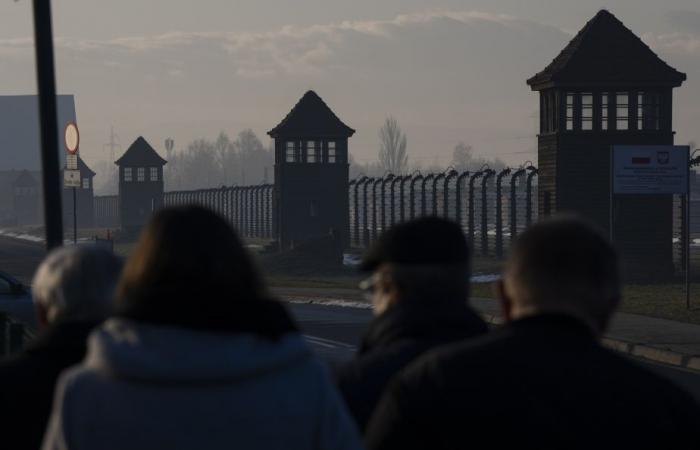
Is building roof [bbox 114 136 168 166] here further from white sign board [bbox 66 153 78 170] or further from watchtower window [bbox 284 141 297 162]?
white sign board [bbox 66 153 78 170]

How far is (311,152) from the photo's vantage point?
2441 inches

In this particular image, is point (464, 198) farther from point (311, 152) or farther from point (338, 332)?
point (338, 332)

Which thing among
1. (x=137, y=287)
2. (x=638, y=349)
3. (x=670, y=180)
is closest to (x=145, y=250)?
(x=137, y=287)

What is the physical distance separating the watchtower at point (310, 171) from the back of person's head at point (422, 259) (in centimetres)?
5594

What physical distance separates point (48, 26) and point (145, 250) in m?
8.13

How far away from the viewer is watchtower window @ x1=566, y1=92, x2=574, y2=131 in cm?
3856

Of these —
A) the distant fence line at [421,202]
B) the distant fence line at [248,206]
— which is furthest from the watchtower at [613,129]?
the distant fence line at [248,206]

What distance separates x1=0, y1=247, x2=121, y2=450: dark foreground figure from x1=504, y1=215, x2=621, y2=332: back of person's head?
1218mm

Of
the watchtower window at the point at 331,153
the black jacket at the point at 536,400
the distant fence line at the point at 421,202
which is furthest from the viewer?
the watchtower window at the point at 331,153

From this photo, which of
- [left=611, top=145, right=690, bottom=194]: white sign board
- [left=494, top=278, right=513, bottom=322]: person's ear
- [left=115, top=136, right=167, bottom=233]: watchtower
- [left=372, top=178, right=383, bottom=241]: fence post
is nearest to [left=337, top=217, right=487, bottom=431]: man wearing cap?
[left=494, top=278, right=513, bottom=322]: person's ear

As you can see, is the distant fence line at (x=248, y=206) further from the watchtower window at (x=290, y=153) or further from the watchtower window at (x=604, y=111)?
the watchtower window at (x=604, y=111)

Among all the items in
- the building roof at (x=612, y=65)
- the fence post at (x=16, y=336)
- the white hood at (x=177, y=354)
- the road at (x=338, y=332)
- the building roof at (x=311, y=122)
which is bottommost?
the road at (x=338, y=332)

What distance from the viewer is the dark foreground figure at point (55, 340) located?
14.1 ft

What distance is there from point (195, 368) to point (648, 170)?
2997 cm
